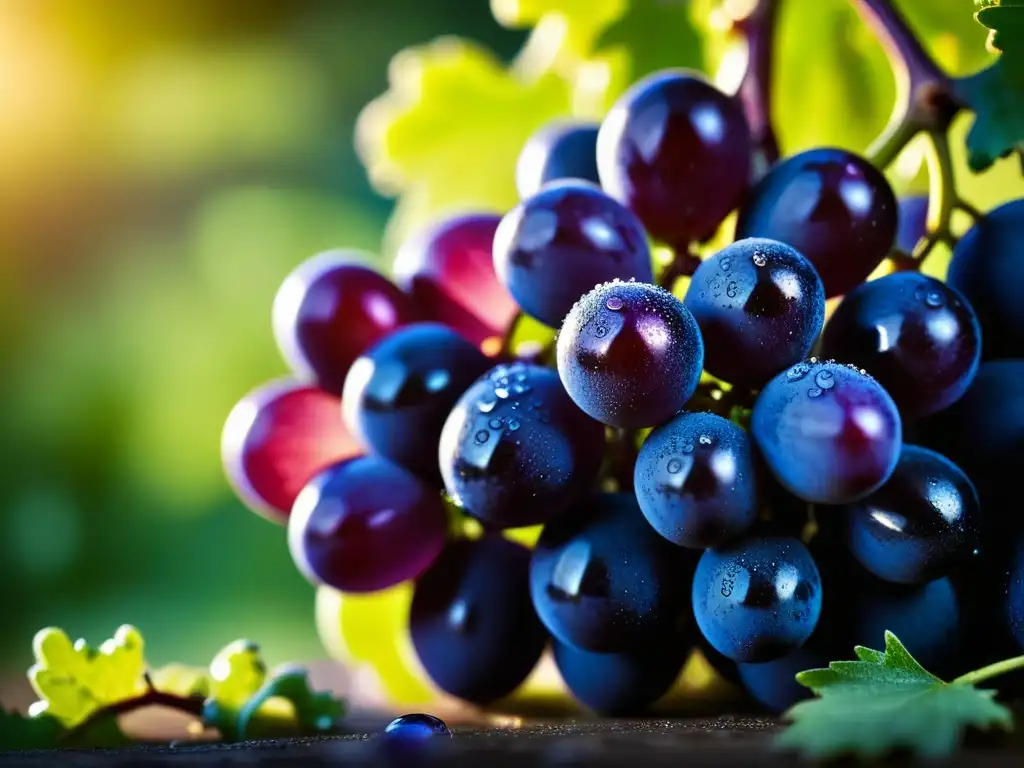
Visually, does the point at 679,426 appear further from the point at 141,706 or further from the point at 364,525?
the point at 141,706

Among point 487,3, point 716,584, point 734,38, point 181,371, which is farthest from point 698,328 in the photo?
point 487,3

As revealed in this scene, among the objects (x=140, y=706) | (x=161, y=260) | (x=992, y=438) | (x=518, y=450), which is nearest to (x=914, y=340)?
(x=992, y=438)

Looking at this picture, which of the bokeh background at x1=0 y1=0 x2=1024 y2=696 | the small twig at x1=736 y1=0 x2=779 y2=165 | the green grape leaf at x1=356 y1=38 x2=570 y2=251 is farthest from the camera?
the bokeh background at x1=0 y1=0 x2=1024 y2=696

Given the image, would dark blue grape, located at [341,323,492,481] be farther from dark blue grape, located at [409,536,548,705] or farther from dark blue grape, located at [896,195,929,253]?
dark blue grape, located at [896,195,929,253]

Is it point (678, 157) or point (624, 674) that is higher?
point (678, 157)

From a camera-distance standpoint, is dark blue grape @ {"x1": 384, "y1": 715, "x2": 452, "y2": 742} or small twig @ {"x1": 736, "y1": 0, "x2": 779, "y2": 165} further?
small twig @ {"x1": 736, "y1": 0, "x2": 779, "y2": 165}

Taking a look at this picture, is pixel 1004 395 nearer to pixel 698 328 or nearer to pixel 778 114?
pixel 698 328

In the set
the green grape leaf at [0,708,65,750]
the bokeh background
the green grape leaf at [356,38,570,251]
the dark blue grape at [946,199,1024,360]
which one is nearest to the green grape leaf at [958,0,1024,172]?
the dark blue grape at [946,199,1024,360]
